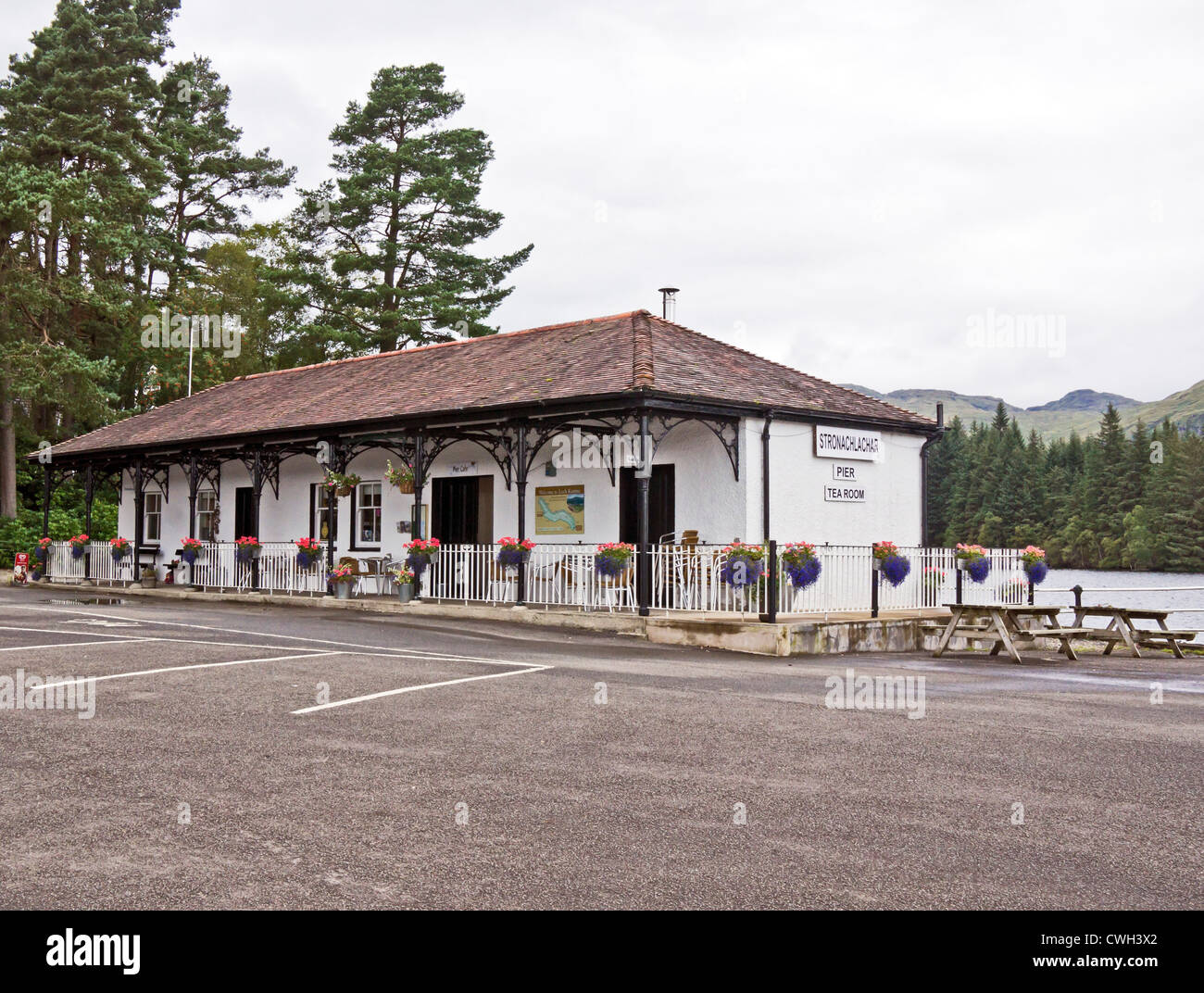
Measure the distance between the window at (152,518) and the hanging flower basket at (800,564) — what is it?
19.6m

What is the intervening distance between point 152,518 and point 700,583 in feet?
60.3

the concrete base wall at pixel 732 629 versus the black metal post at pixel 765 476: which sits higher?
the black metal post at pixel 765 476

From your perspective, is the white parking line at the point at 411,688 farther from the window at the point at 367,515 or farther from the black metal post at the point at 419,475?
the window at the point at 367,515

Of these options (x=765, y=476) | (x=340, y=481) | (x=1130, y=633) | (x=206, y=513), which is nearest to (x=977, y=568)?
(x=1130, y=633)

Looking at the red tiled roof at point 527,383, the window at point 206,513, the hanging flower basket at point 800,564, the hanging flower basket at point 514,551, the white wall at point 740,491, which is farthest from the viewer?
the window at point 206,513

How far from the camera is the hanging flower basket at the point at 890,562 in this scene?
16.6 meters

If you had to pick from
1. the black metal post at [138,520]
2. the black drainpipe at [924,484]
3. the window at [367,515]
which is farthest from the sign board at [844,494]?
the black metal post at [138,520]

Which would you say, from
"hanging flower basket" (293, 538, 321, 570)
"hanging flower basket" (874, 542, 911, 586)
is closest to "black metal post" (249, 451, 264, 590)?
"hanging flower basket" (293, 538, 321, 570)

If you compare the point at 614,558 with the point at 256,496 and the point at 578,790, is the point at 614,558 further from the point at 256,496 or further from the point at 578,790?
the point at 578,790

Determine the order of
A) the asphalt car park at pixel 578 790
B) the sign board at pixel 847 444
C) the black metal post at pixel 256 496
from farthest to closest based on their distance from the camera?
the black metal post at pixel 256 496, the sign board at pixel 847 444, the asphalt car park at pixel 578 790

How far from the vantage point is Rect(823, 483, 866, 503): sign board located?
19328mm

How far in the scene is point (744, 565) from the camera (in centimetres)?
1503
